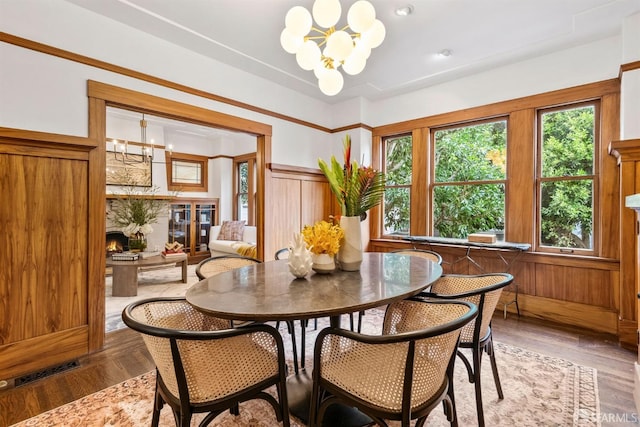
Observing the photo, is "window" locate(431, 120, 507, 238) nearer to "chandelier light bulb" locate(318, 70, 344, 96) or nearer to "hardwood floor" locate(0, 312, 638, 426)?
"hardwood floor" locate(0, 312, 638, 426)

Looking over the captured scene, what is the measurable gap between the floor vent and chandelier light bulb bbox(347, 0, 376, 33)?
3.24 metres

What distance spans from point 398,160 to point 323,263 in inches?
126

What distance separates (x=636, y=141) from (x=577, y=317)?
5.89 feet

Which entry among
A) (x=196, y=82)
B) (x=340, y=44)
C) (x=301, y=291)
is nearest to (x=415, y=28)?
(x=340, y=44)

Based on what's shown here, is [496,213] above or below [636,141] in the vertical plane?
below

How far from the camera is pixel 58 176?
2.45 m

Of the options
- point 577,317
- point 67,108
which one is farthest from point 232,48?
point 577,317

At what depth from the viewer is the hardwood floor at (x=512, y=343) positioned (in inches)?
74.8

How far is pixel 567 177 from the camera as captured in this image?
3.32 m

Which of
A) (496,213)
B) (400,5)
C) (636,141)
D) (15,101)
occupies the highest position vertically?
(400,5)

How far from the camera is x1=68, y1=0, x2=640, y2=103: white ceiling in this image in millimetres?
2520

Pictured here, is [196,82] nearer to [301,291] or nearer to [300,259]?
[300,259]

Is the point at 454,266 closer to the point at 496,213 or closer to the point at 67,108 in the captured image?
the point at 496,213

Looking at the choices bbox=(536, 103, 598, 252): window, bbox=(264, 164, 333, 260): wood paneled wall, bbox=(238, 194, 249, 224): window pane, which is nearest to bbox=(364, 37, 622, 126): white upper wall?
bbox=(536, 103, 598, 252): window
